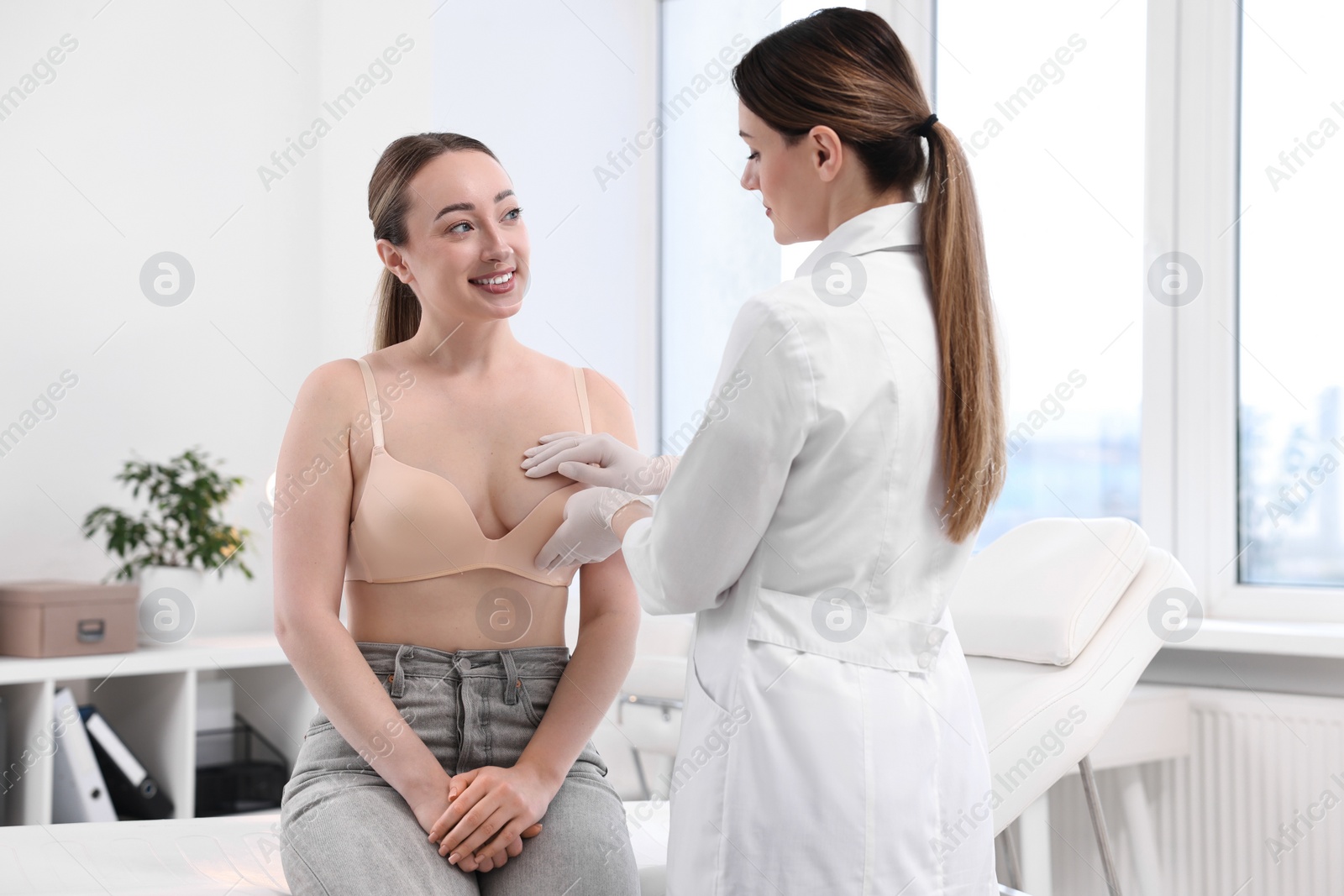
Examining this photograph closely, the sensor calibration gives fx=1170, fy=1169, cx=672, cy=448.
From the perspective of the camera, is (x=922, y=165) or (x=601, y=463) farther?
(x=601, y=463)

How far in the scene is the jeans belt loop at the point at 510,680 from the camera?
128 cm

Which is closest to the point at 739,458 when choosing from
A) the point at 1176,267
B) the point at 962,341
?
the point at 962,341

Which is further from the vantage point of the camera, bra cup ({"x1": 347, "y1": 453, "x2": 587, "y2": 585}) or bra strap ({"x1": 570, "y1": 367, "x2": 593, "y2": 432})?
bra strap ({"x1": 570, "y1": 367, "x2": 593, "y2": 432})

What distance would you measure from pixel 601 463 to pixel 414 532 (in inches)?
8.5

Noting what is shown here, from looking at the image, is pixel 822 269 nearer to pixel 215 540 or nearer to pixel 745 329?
pixel 745 329

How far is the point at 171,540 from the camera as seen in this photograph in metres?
2.69

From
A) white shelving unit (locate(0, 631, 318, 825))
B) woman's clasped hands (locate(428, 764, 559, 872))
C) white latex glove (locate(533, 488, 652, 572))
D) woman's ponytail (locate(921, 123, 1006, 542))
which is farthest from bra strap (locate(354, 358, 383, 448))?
white shelving unit (locate(0, 631, 318, 825))

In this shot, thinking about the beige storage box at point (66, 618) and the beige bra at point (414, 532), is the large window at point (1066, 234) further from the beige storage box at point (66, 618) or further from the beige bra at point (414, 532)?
the beige storage box at point (66, 618)

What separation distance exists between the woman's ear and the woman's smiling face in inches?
18.1

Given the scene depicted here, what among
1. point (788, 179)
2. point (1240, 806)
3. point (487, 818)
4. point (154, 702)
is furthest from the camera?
point (154, 702)

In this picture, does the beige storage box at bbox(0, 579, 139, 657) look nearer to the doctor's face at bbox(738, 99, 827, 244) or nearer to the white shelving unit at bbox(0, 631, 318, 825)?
the white shelving unit at bbox(0, 631, 318, 825)

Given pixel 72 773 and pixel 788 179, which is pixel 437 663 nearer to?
pixel 788 179

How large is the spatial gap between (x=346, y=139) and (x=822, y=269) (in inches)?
98.4

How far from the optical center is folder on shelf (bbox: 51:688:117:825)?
2.33 m
